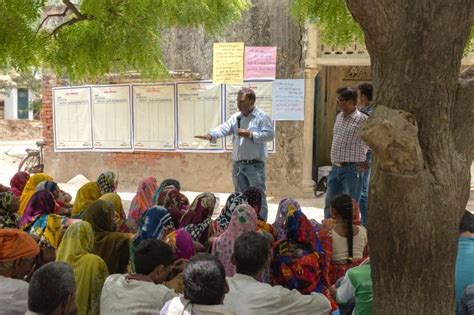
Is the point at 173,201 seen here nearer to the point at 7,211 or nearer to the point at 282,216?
the point at 282,216

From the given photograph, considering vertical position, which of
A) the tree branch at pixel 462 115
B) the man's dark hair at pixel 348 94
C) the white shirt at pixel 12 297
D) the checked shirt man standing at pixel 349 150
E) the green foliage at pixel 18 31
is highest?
the green foliage at pixel 18 31

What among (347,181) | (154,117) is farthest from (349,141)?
(154,117)

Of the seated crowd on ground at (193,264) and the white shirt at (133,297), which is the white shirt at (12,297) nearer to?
the seated crowd on ground at (193,264)

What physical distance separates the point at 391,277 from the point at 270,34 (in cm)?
776

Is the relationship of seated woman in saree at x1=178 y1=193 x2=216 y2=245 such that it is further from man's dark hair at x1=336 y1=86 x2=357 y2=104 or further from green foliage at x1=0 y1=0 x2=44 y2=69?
green foliage at x1=0 y1=0 x2=44 y2=69

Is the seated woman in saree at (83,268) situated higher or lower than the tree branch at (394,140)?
lower

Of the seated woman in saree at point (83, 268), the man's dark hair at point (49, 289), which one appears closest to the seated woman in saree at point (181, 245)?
the seated woman in saree at point (83, 268)

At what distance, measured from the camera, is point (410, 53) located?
2.19m

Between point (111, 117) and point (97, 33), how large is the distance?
5.13 metres

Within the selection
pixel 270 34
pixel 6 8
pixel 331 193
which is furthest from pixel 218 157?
pixel 6 8

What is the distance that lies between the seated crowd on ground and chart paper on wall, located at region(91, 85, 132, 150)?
19.2ft

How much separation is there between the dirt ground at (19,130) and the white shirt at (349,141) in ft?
77.8

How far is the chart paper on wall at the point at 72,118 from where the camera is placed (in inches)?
435

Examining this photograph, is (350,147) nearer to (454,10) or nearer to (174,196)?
(174,196)
